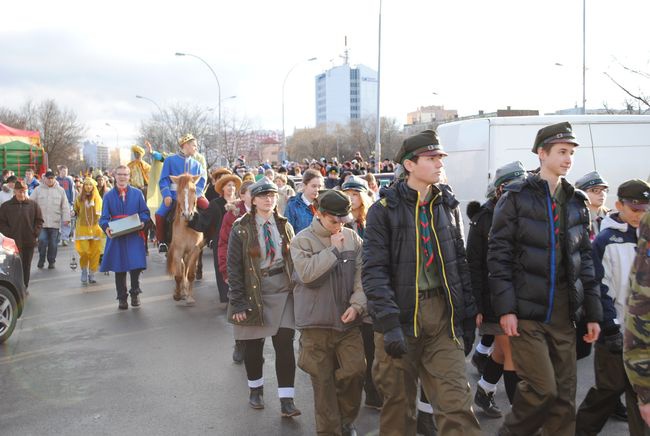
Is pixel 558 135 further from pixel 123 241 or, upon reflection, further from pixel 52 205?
pixel 52 205

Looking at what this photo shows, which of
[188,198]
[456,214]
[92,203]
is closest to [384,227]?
[456,214]

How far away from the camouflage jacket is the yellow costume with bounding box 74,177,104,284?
422 inches

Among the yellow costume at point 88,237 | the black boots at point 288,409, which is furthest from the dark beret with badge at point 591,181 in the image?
the yellow costume at point 88,237

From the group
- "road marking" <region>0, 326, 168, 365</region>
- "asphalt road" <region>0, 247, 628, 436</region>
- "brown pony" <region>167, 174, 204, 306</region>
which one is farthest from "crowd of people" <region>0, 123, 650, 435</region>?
"brown pony" <region>167, 174, 204, 306</region>

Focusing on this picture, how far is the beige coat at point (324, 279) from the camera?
4.53m

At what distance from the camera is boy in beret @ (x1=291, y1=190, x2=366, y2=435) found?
14.8 feet

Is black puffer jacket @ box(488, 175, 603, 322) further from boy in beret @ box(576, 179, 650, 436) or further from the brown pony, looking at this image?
the brown pony

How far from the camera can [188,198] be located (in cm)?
999

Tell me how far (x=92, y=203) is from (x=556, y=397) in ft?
32.8

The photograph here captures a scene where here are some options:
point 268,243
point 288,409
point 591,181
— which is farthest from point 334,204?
point 591,181

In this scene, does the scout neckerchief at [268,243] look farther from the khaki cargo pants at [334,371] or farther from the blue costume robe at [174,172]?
the blue costume robe at [174,172]

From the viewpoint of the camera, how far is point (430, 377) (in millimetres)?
3916

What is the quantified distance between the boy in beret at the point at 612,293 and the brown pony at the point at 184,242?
660 centimetres

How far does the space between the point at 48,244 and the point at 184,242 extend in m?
5.75
